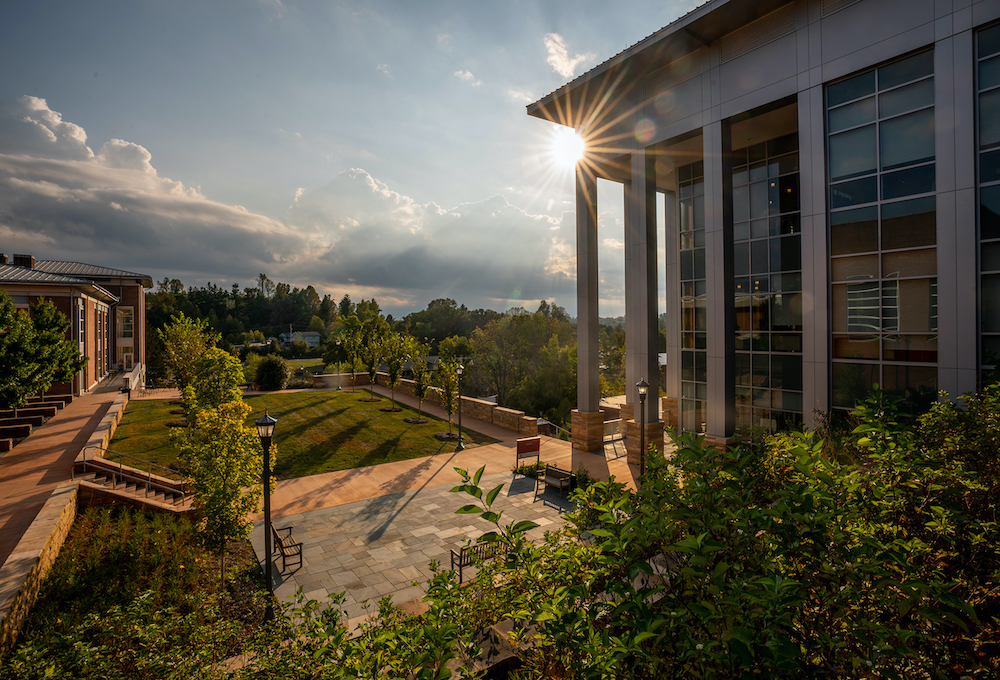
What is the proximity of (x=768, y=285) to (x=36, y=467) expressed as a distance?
25.7 meters

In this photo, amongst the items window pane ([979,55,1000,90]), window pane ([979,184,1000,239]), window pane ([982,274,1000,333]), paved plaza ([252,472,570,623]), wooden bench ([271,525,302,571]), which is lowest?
paved plaza ([252,472,570,623])

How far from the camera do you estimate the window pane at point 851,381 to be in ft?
43.8

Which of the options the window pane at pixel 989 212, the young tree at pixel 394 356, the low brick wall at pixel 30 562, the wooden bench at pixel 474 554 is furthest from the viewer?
the young tree at pixel 394 356

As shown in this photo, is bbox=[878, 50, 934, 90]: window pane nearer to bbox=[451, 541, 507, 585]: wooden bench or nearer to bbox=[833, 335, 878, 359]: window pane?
bbox=[833, 335, 878, 359]: window pane

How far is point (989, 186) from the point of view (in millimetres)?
11156

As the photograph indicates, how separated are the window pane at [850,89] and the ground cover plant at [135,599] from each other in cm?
1880

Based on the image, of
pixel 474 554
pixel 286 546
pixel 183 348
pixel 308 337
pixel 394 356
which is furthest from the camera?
pixel 308 337

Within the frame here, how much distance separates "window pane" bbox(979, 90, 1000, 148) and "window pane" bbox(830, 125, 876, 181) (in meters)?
2.18

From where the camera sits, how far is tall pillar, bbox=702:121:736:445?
1566cm

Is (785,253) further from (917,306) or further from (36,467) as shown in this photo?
(36,467)

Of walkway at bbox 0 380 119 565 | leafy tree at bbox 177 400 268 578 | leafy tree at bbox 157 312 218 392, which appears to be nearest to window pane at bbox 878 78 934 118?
leafy tree at bbox 177 400 268 578

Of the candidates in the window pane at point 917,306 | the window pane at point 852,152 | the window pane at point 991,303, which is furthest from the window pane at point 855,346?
the window pane at point 852,152

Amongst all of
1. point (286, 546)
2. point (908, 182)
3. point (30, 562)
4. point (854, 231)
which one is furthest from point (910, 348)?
point (30, 562)

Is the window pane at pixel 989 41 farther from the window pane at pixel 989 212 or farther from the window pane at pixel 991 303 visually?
the window pane at pixel 991 303
